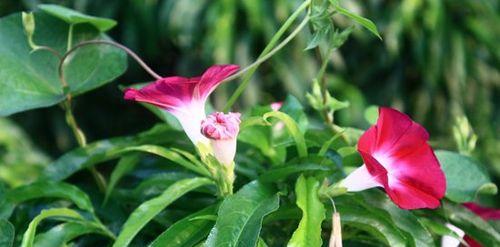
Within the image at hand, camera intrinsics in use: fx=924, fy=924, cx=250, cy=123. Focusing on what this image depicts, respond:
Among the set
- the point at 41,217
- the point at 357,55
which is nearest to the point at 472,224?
the point at 41,217

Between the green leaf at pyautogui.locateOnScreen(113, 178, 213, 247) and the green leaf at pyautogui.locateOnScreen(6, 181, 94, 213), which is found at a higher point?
the green leaf at pyautogui.locateOnScreen(113, 178, 213, 247)

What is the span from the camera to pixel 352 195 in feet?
2.56

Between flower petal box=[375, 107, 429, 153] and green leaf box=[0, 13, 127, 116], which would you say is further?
green leaf box=[0, 13, 127, 116]

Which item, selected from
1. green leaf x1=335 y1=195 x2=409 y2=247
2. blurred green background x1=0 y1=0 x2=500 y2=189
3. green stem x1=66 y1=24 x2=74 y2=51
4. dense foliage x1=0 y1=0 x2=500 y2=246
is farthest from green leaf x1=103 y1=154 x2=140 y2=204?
blurred green background x1=0 y1=0 x2=500 y2=189

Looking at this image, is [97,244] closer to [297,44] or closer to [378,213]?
[378,213]

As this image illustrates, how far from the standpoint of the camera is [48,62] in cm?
93

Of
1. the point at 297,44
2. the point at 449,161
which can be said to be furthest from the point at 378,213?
the point at 297,44

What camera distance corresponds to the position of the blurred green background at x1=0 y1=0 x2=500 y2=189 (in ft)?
10.7

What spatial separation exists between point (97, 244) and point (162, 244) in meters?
0.16

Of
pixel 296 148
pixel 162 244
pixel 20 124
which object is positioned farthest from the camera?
pixel 20 124

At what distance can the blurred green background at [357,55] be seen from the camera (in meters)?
3.25

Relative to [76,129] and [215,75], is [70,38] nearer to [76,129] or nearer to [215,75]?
[76,129]

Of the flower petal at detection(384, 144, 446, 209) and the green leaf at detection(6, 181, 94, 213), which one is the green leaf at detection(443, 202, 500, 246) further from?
the green leaf at detection(6, 181, 94, 213)

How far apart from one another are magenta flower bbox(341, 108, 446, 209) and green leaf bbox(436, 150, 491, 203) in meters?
0.11
